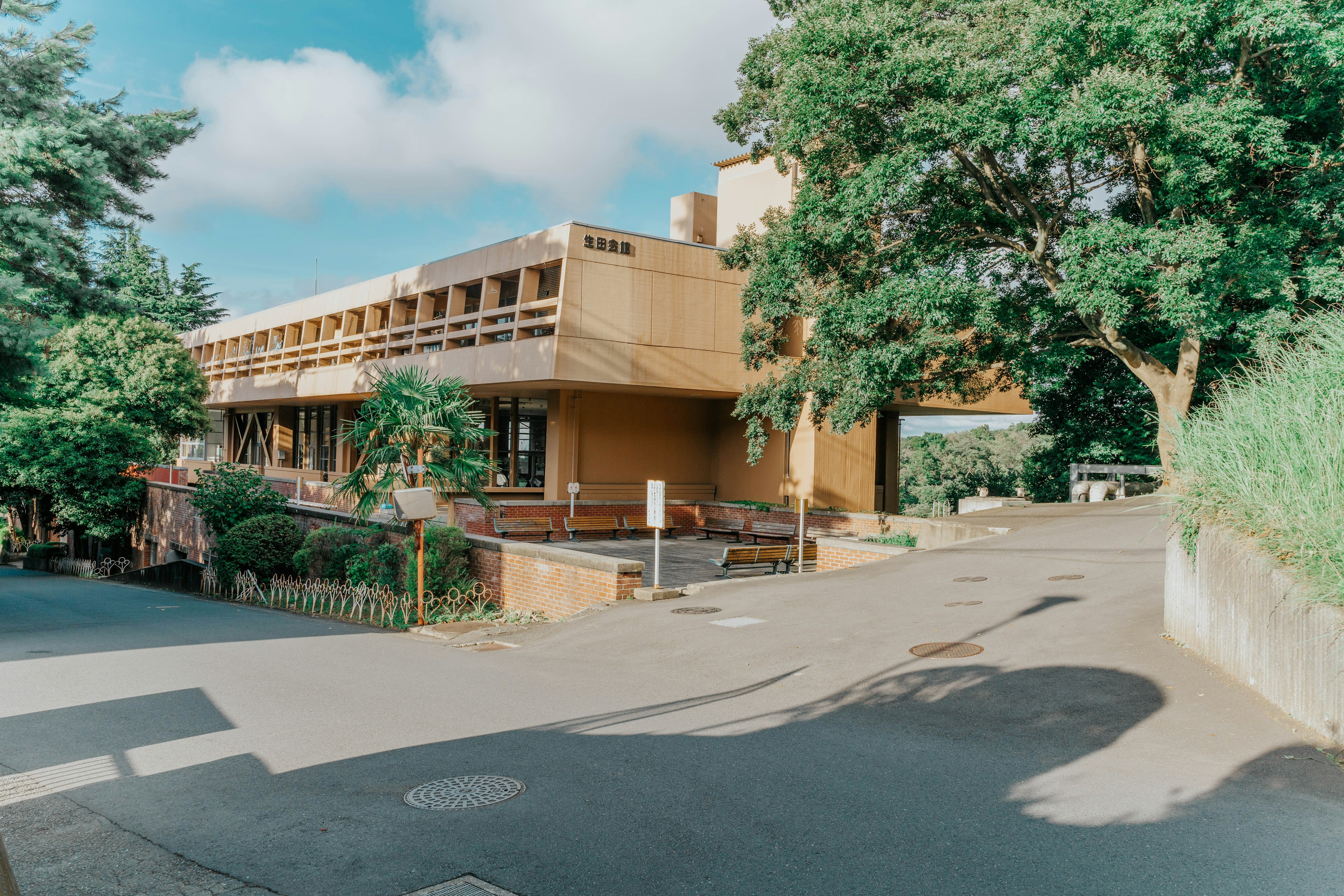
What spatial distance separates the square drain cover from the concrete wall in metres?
5.47

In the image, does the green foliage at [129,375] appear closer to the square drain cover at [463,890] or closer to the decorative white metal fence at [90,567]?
the decorative white metal fence at [90,567]

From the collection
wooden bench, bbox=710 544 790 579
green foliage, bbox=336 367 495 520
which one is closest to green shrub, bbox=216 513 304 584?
green foliage, bbox=336 367 495 520

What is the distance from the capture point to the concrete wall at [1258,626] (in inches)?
233

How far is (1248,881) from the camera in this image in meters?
4.19

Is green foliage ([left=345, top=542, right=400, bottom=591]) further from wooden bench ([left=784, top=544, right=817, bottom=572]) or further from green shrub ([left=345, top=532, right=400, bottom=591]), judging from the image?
wooden bench ([left=784, top=544, right=817, bottom=572])

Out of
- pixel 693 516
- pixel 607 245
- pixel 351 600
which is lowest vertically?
pixel 351 600

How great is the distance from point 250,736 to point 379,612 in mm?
10285

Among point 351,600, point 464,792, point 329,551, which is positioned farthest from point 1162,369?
point 329,551

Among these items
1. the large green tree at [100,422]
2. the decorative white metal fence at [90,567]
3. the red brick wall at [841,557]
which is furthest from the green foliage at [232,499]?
the red brick wall at [841,557]

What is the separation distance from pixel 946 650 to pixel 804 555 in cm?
1002

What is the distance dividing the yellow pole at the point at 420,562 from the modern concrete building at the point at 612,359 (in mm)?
6808

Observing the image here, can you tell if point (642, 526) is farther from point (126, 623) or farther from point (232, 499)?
point (126, 623)

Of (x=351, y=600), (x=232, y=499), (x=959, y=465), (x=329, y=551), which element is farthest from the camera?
(x=959, y=465)

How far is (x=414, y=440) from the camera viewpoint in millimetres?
17469
